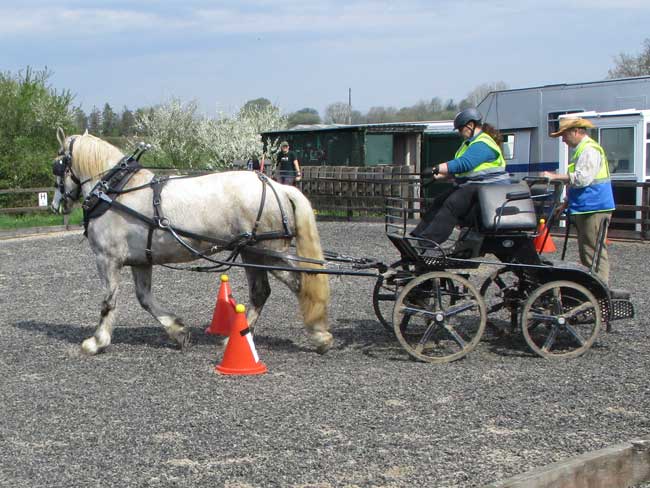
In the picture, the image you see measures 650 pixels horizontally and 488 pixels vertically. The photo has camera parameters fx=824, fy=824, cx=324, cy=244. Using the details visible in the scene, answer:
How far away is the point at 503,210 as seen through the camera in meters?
6.43

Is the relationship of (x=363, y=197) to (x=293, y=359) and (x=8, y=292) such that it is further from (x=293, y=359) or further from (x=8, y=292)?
(x=293, y=359)

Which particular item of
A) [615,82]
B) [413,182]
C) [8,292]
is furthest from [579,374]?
[413,182]

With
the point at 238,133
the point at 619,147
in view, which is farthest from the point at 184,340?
the point at 238,133

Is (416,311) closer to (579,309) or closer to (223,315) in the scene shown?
(579,309)

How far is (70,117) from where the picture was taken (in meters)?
25.7

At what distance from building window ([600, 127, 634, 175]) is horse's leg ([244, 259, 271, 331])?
1049cm

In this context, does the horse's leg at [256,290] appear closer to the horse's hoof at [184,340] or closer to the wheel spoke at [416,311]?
the horse's hoof at [184,340]

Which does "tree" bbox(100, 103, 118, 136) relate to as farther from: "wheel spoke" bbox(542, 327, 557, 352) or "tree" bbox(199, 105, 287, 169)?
"wheel spoke" bbox(542, 327, 557, 352)

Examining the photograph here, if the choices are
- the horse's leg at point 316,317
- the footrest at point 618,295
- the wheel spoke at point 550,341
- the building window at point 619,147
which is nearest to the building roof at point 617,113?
the building window at point 619,147

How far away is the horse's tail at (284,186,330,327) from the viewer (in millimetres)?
6797

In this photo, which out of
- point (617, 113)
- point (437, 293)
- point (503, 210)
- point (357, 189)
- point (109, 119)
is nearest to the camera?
point (503, 210)

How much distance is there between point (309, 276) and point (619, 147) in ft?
36.1

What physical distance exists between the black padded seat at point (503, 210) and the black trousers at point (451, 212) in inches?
4.5

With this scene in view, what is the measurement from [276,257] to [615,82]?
11978mm
